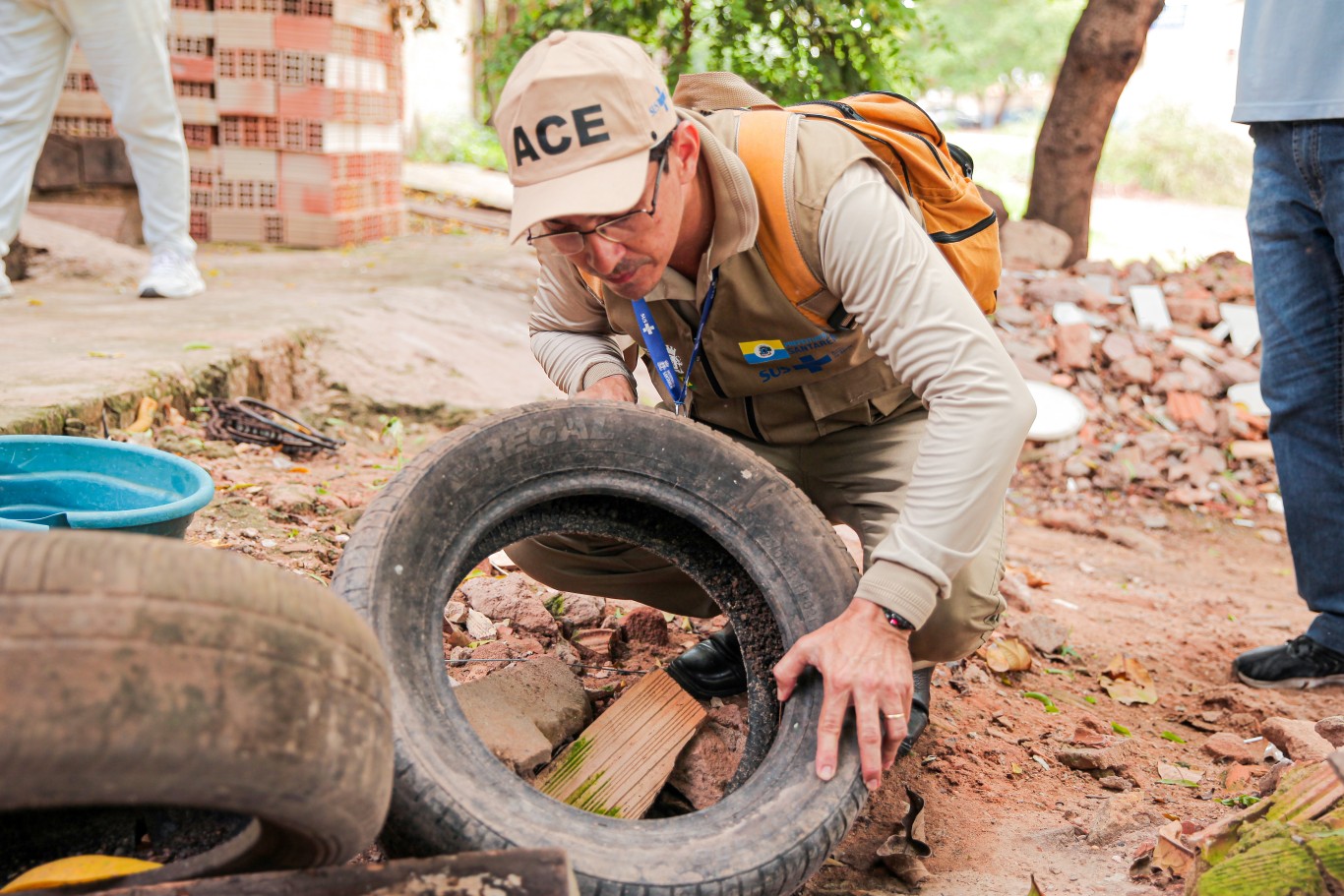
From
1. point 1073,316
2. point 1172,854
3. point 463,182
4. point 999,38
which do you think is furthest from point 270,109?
point 999,38

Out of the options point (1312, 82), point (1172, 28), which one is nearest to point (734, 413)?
point (1312, 82)

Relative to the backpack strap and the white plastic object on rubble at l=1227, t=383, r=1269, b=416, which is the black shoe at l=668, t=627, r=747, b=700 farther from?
the white plastic object on rubble at l=1227, t=383, r=1269, b=416

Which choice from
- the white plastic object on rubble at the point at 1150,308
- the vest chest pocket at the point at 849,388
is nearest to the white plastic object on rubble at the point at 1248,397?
the white plastic object on rubble at the point at 1150,308

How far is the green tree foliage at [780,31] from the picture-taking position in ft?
21.9

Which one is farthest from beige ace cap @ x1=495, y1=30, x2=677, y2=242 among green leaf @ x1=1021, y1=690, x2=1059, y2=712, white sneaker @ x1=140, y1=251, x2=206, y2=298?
white sneaker @ x1=140, y1=251, x2=206, y2=298

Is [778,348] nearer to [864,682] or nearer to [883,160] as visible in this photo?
[883,160]

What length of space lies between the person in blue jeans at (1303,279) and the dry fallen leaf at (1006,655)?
2.45 feet

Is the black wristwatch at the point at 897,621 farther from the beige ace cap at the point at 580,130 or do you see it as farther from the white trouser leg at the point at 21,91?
the white trouser leg at the point at 21,91

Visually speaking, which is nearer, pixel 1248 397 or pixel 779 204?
pixel 779 204

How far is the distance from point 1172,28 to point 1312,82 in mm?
31185

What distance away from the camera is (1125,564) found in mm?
5168

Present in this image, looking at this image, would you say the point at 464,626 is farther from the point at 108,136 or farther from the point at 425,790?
the point at 108,136

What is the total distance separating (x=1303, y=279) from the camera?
3250mm

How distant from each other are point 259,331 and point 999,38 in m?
31.4
